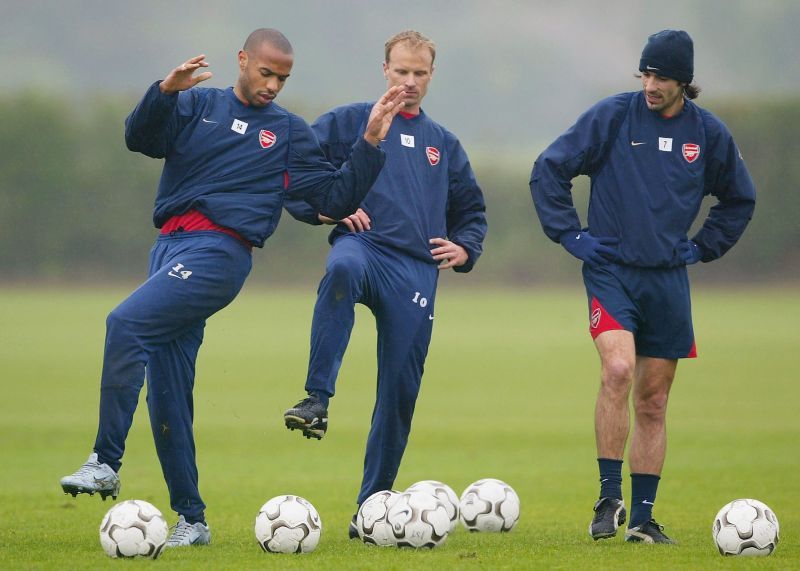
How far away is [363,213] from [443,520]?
97.2 inches

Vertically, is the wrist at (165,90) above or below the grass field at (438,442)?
above

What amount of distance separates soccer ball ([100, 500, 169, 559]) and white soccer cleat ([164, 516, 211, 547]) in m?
0.85

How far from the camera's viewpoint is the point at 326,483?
1519 cm

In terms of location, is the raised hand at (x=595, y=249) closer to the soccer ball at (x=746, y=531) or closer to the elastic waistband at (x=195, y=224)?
the soccer ball at (x=746, y=531)

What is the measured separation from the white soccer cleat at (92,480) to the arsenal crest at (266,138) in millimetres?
2477

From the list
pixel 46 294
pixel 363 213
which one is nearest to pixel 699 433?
pixel 363 213

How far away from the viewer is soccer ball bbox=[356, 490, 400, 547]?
30.6 feet

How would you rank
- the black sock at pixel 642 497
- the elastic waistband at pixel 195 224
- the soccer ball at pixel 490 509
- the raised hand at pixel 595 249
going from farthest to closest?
the soccer ball at pixel 490 509, the raised hand at pixel 595 249, the black sock at pixel 642 497, the elastic waistband at pixel 195 224

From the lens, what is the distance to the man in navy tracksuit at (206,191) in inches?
358


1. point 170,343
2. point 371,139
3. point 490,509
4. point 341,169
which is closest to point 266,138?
point 341,169

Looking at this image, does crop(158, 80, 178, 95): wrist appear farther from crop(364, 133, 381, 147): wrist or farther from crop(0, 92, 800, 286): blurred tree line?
crop(0, 92, 800, 286): blurred tree line

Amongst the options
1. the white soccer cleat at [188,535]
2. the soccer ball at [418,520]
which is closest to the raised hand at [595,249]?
the soccer ball at [418,520]

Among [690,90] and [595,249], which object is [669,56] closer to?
[690,90]

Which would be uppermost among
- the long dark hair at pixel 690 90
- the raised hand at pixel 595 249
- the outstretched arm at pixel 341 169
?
the long dark hair at pixel 690 90
